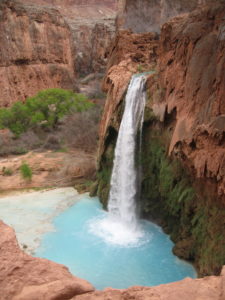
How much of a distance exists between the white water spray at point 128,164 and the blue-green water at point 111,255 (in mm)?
476

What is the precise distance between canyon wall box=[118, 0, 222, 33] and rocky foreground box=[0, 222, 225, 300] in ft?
61.4

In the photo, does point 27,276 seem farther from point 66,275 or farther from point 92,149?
point 92,149

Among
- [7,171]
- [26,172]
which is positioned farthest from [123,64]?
[7,171]

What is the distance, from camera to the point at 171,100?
339 inches

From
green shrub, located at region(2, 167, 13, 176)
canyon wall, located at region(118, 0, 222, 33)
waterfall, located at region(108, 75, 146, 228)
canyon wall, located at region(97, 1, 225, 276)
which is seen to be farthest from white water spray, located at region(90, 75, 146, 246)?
canyon wall, located at region(118, 0, 222, 33)

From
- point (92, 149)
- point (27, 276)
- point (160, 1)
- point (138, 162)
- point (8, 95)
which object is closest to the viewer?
point (27, 276)

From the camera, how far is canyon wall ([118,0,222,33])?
19.3 metres

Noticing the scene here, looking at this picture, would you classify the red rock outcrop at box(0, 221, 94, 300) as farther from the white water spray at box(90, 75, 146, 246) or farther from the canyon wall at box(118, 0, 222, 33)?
the canyon wall at box(118, 0, 222, 33)

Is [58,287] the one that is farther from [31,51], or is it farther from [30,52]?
[31,51]

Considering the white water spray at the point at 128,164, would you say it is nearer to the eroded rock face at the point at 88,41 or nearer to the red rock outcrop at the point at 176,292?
the red rock outcrop at the point at 176,292

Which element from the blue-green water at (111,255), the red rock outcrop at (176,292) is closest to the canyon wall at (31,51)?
the blue-green water at (111,255)

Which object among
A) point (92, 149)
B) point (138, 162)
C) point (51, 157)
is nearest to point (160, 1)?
point (92, 149)

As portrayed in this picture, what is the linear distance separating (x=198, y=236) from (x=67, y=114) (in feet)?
46.0

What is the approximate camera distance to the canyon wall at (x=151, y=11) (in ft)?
63.4
